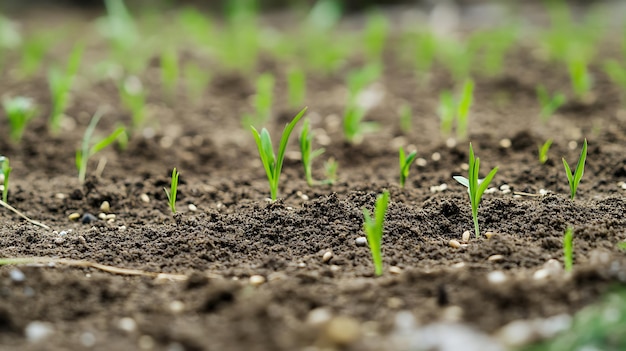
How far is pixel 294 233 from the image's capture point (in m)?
2.04

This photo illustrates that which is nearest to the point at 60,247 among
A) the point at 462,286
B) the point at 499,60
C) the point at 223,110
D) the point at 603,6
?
the point at 462,286

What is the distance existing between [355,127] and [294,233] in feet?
3.09

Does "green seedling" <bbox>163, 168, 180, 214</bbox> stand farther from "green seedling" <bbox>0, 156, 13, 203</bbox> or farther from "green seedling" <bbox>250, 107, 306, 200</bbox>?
"green seedling" <bbox>0, 156, 13, 203</bbox>

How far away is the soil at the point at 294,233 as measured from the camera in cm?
150

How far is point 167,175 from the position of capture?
2.66 metres

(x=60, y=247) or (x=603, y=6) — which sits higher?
(x=603, y=6)

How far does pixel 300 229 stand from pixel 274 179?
22 cm

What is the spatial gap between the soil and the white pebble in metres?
0.02

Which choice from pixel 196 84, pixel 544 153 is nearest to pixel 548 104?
pixel 544 153

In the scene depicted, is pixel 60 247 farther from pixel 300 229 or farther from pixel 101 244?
pixel 300 229

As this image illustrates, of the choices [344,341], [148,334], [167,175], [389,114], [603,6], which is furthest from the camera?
[603,6]

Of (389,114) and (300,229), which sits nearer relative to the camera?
(300,229)

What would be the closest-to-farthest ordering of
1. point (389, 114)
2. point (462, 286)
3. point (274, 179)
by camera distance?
point (462, 286)
point (274, 179)
point (389, 114)

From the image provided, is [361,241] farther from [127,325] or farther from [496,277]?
[127,325]
